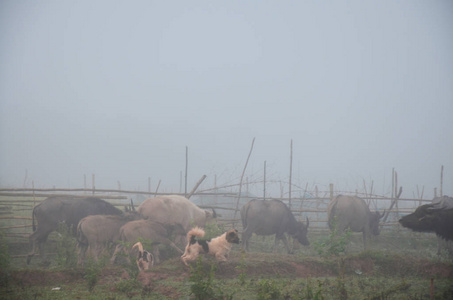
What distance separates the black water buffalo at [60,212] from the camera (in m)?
10.9

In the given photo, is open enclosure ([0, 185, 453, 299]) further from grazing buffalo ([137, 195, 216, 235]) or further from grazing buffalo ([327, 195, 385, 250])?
grazing buffalo ([327, 195, 385, 250])

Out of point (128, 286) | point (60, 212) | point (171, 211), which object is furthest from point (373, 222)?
point (60, 212)

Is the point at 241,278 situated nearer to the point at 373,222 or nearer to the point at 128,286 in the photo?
the point at 128,286

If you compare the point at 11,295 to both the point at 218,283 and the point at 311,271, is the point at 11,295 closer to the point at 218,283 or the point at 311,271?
the point at 218,283

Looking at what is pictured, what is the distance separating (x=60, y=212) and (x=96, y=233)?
258 centimetres

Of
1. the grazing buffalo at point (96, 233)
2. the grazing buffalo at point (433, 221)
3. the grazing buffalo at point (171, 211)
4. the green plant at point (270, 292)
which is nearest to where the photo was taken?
the green plant at point (270, 292)

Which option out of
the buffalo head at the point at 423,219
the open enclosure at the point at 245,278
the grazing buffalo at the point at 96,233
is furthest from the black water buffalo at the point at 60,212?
the buffalo head at the point at 423,219

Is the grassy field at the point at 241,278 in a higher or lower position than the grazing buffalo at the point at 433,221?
lower

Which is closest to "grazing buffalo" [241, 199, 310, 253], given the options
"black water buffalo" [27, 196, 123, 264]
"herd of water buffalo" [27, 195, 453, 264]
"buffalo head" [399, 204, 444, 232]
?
"herd of water buffalo" [27, 195, 453, 264]

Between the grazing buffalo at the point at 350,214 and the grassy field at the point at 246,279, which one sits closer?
the grassy field at the point at 246,279

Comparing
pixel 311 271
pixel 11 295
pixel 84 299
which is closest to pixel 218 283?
pixel 84 299

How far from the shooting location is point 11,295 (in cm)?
573

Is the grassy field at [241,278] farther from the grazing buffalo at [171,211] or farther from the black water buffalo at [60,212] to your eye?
the grazing buffalo at [171,211]

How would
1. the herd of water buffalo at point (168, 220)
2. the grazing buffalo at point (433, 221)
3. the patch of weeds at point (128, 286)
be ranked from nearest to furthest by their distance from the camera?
1. the patch of weeds at point (128, 286)
2. the grazing buffalo at point (433, 221)
3. the herd of water buffalo at point (168, 220)
